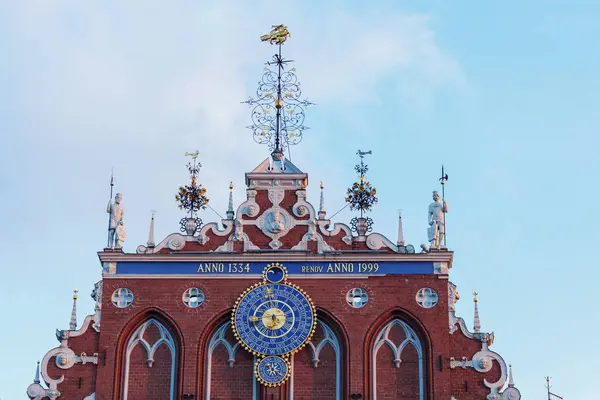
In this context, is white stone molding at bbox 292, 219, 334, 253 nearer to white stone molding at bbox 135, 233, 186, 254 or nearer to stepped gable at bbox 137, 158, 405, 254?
stepped gable at bbox 137, 158, 405, 254

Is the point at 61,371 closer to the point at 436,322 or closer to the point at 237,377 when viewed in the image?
the point at 237,377

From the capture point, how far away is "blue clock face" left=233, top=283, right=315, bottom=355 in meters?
41.1

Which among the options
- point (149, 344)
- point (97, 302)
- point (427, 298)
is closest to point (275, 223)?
Result: point (427, 298)

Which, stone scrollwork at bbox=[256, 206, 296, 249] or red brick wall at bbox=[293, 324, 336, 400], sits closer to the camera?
red brick wall at bbox=[293, 324, 336, 400]

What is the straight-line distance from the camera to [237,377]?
41031 millimetres

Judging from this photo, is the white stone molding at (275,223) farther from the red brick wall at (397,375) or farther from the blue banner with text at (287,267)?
the red brick wall at (397,375)

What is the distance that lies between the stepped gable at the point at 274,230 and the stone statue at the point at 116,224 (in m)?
0.57

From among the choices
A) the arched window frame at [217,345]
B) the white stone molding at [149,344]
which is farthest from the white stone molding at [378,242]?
the white stone molding at [149,344]

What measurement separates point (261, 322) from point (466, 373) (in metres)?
5.07

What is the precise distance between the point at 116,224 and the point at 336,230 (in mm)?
5467

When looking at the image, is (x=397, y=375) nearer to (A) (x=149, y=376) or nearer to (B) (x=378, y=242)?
(B) (x=378, y=242)

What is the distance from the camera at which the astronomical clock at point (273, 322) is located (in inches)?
1609

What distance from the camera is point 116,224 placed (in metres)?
42.5

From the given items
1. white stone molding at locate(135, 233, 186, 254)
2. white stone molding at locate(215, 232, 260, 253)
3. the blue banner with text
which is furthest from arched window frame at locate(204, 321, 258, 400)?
white stone molding at locate(135, 233, 186, 254)
